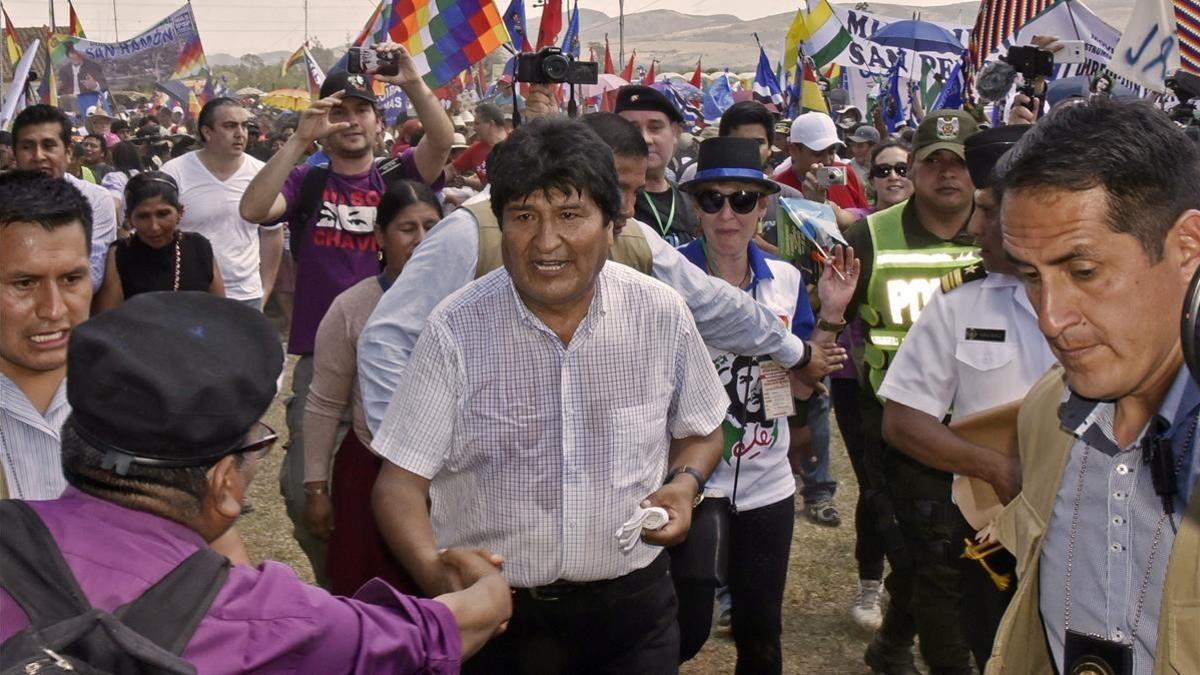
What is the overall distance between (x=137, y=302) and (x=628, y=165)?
2.69 metres

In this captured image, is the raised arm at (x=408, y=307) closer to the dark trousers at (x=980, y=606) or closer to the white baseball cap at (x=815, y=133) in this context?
the dark trousers at (x=980, y=606)

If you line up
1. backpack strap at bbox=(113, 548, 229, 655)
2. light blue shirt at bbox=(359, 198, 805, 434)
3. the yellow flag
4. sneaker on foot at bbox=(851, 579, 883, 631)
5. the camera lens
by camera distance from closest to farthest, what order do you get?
1. backpack strap at bbox=(113, 548, 229, 655)
2. light blue shirt at bbox=(359, 198, 805, 434)
3. the camera lens
4. sneaker on foot at bbox=(851, 579, 883, 631)
5. the yellow flag

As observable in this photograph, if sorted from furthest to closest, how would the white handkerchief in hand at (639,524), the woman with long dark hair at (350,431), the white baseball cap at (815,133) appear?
the white baseball cap at (815,133) < the woman with long dark hair at (350,431) < the white handkerchief in hand at (639,524)

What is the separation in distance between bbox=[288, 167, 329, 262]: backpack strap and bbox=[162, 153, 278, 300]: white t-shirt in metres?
1.60

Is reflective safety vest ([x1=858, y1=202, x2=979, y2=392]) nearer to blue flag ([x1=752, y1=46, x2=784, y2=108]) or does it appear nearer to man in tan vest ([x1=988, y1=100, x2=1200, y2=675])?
man in tan vest ([x1=988, y1=100, x2=1200, y2=675])

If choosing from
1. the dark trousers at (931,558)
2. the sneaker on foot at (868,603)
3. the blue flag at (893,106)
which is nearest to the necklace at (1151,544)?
the dark trousers at (931,558)

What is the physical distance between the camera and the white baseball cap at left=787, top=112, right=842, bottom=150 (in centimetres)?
759

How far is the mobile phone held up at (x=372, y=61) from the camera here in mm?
5188

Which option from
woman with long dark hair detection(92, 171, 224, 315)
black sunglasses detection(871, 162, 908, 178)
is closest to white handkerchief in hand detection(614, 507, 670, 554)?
woman with long dark hair detection(92, 171, 224, 315)

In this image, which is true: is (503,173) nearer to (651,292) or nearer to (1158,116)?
(651,292)

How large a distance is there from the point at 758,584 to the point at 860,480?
53.5 inches

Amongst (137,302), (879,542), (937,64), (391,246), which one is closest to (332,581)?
(391,246)

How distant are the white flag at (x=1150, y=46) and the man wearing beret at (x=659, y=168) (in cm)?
277

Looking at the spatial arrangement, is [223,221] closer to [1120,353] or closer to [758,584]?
[758,584]
